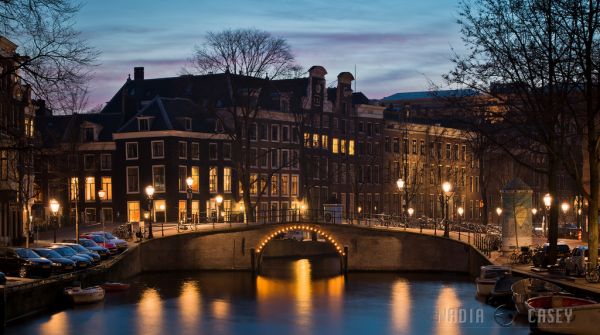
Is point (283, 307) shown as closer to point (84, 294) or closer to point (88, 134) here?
point (84, 294)

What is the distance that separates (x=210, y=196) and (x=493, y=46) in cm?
4912

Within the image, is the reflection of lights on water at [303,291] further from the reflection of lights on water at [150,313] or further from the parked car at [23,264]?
the parked car at [23,264]

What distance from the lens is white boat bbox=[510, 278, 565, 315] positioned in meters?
41.5

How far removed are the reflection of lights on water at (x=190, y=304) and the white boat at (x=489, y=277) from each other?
47.2 ft

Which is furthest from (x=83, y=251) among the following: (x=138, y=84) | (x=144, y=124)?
(x=138, y=84)

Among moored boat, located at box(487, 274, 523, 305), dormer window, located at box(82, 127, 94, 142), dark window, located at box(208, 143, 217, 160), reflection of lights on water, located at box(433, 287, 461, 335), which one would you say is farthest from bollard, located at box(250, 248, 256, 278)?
dormer window, located at box(82, 127, 94, 142)

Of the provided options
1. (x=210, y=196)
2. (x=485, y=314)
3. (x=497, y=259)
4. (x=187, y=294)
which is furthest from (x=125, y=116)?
(x=485, y=314)

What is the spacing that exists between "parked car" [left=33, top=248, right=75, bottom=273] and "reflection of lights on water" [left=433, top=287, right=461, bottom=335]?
18.6 meters

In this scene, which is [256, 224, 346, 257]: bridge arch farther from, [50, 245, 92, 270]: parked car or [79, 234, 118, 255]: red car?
[50, 245, 92, 270]: parked car

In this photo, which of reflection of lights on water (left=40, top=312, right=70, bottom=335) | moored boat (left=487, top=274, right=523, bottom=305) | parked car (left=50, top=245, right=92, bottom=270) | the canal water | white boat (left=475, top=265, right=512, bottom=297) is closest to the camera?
reflection of lights on water (left=40, top=312, right=70, bottom=335)

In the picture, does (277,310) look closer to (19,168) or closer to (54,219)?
(19,168)

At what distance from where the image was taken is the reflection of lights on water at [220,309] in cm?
5028

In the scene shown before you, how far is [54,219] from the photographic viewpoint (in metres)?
86.6

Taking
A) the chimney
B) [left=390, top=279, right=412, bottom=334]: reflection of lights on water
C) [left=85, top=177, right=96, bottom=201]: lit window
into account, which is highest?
the chimney
